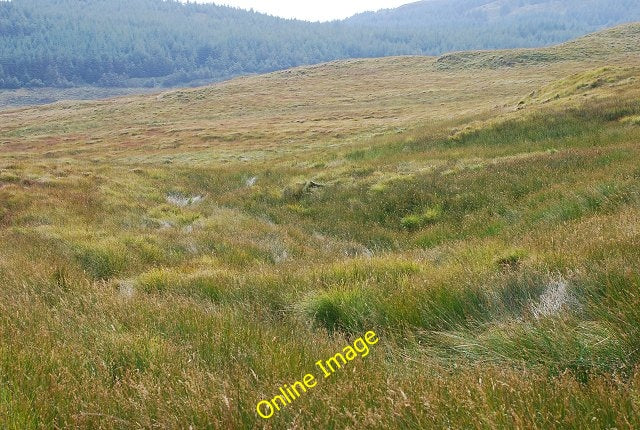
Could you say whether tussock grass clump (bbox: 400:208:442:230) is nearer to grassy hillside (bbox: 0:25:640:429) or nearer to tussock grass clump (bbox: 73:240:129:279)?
grassy hillside (bbox: 0:25:640:429)

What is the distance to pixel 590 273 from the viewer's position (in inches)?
149

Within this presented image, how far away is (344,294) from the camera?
4.65m

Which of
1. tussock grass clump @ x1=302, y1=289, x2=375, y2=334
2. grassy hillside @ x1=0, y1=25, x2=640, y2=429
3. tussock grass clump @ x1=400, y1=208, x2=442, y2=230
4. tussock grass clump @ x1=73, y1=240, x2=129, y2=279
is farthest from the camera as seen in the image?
tussock grass clump @ x1=400, y1=208, x2=442, y2=230

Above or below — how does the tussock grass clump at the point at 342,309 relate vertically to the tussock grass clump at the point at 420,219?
above

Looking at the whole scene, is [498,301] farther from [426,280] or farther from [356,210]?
[356,210]

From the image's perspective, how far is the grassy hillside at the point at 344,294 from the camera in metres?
2.43

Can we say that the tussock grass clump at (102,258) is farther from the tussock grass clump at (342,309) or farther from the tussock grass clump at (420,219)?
the tussock grass clump at (420,219)

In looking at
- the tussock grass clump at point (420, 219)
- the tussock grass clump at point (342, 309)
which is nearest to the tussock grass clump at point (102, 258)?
the tussock grass clump at point (342, 309)

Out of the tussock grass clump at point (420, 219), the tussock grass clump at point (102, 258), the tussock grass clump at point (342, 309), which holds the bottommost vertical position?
the tussock grass clump at point (420, 219)

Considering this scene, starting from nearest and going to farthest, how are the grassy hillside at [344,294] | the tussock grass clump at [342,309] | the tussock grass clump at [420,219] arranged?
1. the grassy hillside at [344,294]
2. the tussock grass clump at [342,309]
3. the tussock grass clump at [420,219]

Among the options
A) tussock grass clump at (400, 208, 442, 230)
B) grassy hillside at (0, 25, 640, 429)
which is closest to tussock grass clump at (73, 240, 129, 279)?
grassy hillside at (0, 25, 640, 429)

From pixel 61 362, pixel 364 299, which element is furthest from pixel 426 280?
pixel 61 362

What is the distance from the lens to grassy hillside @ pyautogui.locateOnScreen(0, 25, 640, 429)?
95.8 inches

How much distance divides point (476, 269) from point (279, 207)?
10.5 m
